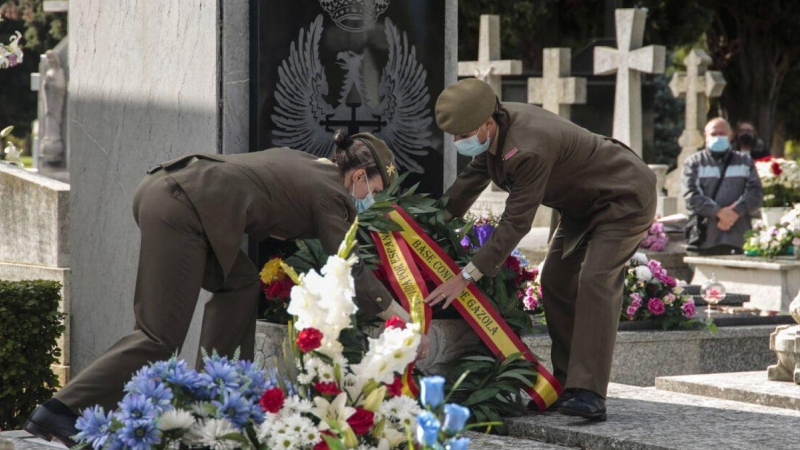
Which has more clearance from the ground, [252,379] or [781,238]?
[252,379]

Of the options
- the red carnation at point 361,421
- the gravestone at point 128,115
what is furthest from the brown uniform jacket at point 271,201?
the red carnation at point 361,421

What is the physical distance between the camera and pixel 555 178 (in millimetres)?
5613

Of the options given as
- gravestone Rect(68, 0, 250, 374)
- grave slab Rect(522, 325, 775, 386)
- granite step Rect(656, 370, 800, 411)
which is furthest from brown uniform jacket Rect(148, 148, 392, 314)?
grave slab Rect(522, 325, 775, 386)

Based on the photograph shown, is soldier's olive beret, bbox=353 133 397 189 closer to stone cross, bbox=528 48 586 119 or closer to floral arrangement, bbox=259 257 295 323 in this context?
floral arrangement, bbox=259 257 295 323

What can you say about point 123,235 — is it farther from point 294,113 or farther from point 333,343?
point 333,343

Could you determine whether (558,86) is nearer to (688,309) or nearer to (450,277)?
(688,309)

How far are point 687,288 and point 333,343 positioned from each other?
715 centimetres

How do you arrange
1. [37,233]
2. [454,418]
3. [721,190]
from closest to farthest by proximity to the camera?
1. [454,418]
2. [37,233]
3. [721,190]

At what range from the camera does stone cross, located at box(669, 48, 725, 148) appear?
18172 mm

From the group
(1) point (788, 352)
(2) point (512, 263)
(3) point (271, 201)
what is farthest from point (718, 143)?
(3) point (271, 201)

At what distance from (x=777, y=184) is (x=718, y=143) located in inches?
70.0

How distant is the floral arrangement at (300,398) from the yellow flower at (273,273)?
2.07 meters

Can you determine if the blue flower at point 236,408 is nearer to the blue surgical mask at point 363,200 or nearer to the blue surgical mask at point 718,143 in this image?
the blue surgical mask at point 363,200

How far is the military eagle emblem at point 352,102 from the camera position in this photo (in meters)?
6.47
